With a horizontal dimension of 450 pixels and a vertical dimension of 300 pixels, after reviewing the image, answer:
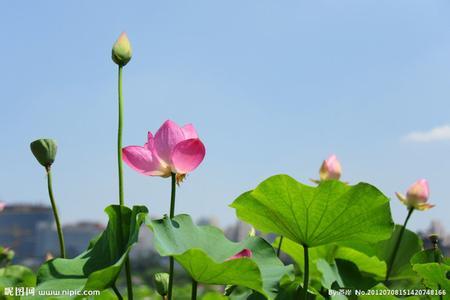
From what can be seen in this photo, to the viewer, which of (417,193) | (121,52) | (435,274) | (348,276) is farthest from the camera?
(417,193)

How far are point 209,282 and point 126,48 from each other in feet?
1.05

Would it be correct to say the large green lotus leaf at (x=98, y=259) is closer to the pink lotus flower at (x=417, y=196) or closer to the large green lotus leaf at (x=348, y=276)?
the large green lotus leaf at (x=348, y=276)

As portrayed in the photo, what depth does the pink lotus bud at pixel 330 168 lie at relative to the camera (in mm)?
1481

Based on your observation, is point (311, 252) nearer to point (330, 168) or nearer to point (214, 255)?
point (330, 168)

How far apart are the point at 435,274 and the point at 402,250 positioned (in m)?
0.40

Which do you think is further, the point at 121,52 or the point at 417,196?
the point at 417,196

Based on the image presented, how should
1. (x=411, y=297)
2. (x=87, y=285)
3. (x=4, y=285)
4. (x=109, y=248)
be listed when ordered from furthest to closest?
1. (x=4, y=285)
2. (x=411, y=297)
3. (x=109, y=248)
4. (x=87, y=285)

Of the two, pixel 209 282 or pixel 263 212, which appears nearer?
pixel 209 282

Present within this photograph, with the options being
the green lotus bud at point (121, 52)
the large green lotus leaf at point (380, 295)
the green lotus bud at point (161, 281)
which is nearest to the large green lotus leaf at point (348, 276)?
the large green lotus leaf at point (380, 295)

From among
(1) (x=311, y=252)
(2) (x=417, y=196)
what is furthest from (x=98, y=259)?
(2) (x=417, y=196)

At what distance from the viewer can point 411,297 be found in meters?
0.97

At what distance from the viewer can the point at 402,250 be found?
4.45 feet

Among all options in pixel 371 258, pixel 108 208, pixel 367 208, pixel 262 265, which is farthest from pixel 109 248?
pixel 371 258

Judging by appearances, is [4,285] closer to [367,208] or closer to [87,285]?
[87,285]
